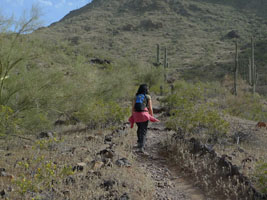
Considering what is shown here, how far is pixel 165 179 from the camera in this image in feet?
15.1

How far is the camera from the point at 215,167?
14.6ft

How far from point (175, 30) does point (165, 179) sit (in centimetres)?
4245

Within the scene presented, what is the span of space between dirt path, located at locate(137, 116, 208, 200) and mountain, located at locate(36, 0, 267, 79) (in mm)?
23688

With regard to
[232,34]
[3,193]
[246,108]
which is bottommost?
[246,108]

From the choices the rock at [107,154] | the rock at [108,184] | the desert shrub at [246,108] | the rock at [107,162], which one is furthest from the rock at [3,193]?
the desert shrub at [246,108]

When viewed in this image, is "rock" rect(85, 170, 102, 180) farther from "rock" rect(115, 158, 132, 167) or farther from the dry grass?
"rock" rect(115, 158, 132, 167)

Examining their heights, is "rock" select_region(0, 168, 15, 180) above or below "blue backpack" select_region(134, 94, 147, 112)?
below

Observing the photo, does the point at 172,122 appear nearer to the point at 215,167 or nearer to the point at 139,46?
the point at 215,167

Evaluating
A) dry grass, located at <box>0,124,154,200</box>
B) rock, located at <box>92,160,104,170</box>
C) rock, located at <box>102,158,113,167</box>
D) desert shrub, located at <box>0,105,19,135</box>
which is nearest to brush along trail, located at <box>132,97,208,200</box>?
dry grass, located at <box>0,124,154,200</box>

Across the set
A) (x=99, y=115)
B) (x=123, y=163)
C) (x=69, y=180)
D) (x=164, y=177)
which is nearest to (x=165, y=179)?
(x=164, y=177)

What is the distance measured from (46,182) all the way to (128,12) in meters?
53.6

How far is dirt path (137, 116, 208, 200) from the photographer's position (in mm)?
3981

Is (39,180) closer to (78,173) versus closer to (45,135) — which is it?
(78,173)

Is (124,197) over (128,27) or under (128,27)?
under
